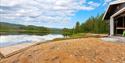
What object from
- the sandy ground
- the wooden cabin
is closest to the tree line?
the wooden cabin

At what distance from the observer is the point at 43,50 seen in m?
14.4

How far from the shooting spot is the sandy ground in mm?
12164

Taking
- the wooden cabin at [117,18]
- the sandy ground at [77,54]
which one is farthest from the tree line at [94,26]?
the sandy ground at [77,54]

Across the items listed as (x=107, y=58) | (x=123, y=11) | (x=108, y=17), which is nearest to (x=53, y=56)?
(x=107, y=58)

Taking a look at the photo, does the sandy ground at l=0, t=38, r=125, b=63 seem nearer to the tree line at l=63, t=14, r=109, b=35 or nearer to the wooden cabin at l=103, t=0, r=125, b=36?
the wooden cabin at l=103, t=0, r=125, b=36

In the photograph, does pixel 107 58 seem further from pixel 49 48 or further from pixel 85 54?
pixel 49 48

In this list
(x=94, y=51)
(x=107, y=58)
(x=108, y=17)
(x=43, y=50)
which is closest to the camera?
(x=107, y=58)

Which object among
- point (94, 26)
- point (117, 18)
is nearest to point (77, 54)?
point (117, 18)

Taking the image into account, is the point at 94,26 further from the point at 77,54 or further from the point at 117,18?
the point at 77,54

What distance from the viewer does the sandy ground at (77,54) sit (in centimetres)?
1216

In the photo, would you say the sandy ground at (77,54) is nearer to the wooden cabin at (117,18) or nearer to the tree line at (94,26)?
the wooden cabin at (117,18)

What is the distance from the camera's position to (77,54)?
42.0 ft

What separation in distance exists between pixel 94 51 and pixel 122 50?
1704mm

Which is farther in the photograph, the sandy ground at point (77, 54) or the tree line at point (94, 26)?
the tree line at point (94, 26)
